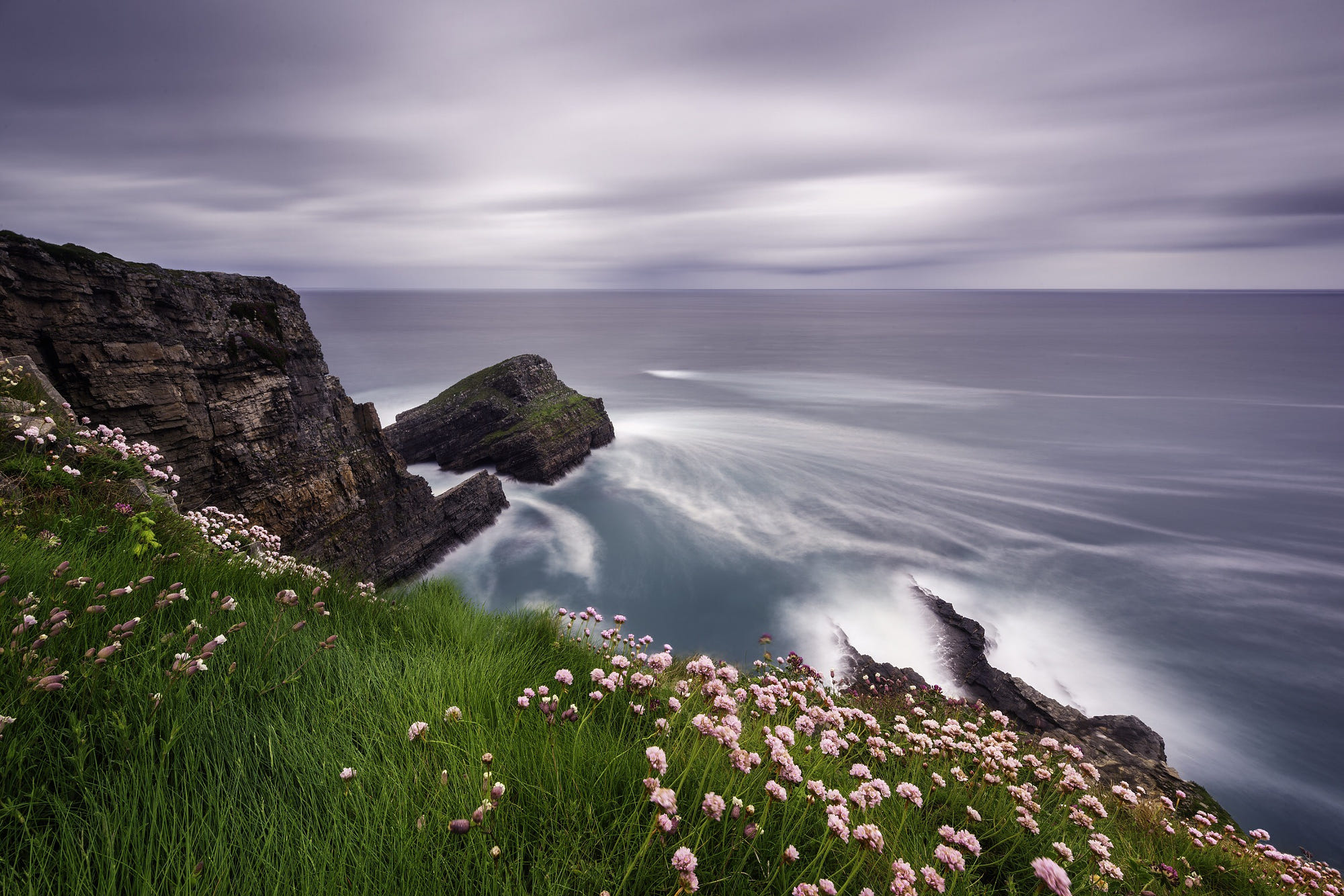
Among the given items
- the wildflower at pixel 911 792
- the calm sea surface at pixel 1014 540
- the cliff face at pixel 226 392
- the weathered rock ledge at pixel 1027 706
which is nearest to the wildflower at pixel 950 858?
the wildflower at pixel 911 792

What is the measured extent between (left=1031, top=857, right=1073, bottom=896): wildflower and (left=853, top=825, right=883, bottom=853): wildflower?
21.6 inches

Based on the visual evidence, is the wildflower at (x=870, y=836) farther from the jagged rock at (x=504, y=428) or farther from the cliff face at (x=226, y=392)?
the jagged rock at (x=504, y=428)

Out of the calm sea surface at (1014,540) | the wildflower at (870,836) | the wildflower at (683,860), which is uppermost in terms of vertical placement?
the wildflower at (683,860)

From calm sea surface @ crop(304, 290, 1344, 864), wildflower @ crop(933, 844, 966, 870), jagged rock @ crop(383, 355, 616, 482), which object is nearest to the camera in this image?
wildflower @ crop(933, 844, 966, 870)

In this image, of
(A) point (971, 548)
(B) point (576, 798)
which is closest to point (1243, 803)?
(A) point (971, 548)

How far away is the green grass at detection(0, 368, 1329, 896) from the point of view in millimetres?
1839

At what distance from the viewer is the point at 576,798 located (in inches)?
88.4

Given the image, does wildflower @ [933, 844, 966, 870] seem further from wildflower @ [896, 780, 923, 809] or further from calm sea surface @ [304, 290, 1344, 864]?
calm sea surface @ [304, 290, 1344, 864]

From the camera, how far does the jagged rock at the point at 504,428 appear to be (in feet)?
89.0

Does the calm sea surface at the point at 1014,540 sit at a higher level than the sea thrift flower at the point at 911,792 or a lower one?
lower

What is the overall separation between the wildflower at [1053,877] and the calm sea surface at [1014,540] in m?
13.7

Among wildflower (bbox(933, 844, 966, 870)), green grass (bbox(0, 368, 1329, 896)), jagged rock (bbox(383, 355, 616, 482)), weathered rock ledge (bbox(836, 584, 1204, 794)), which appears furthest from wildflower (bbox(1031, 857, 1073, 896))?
jagged rock (bbox(383, 355, 616, 482))

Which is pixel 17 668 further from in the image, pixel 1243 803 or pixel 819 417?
pixel 819 417

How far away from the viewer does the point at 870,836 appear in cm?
205
